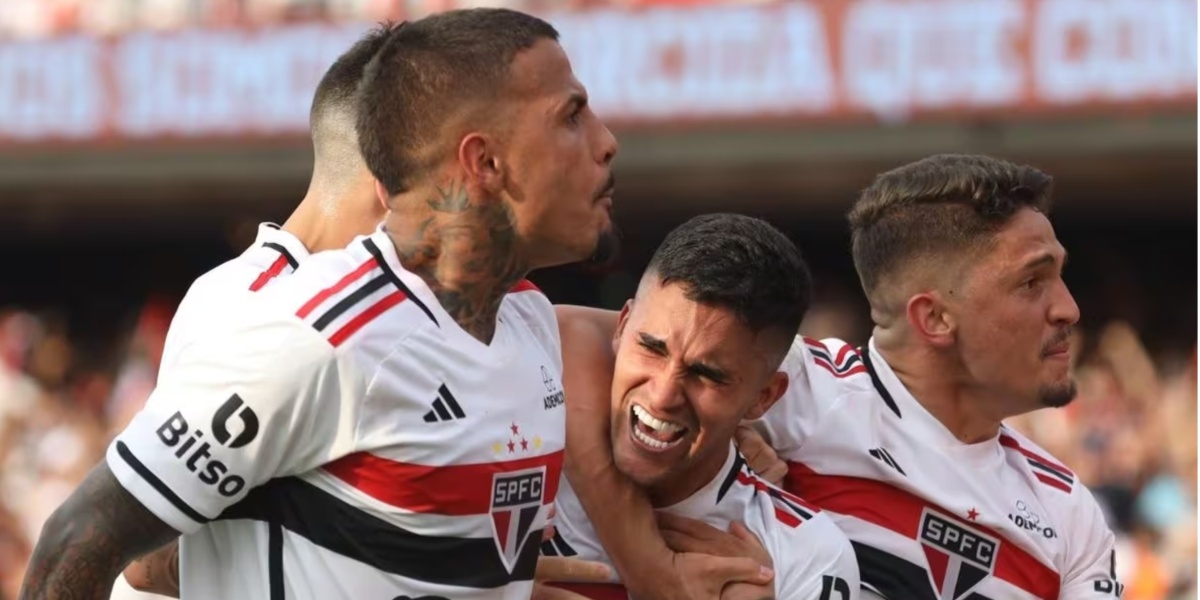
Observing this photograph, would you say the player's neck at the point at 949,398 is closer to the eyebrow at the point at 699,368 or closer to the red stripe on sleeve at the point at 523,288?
the eyebrow at the point at 699,368

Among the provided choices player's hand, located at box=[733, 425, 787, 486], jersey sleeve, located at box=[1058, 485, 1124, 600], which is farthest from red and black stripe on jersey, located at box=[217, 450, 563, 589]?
jersey sleeve, located at box=[1058, 485, 1124, 600]

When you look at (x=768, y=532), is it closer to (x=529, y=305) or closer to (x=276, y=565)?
(x=529, y=305)

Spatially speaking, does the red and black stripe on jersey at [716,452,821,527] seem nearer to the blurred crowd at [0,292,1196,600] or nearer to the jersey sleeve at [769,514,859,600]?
the jersey sleeve at [769,514,859,600]

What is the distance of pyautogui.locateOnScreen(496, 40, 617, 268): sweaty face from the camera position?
10.4 ft

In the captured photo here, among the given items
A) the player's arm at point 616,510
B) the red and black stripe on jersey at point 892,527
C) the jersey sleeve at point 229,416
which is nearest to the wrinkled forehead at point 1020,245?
the red and black stripe on jersey at point 892,527

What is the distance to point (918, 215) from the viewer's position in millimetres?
4285

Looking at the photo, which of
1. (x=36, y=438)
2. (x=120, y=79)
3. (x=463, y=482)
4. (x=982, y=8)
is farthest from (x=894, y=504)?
(x=120, y=79)

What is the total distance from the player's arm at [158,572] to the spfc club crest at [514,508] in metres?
0.75

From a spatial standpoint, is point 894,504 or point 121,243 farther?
point 121,243

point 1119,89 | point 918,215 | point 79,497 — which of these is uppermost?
point 79,497

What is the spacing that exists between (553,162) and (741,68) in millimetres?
10506

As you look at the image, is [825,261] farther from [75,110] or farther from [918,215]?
[918,215]

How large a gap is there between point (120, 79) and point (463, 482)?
41.6 feet

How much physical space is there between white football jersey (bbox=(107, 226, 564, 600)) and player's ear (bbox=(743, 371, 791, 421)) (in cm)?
71
